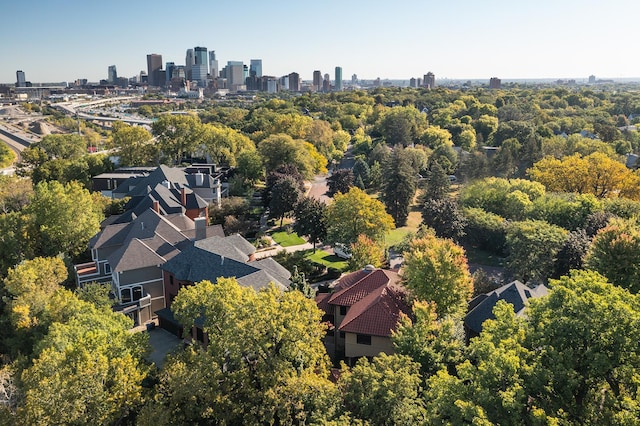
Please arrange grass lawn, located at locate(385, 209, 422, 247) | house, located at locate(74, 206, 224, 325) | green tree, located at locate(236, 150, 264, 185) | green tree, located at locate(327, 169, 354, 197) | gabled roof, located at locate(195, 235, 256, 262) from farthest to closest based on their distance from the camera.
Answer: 1. green tree, located at locate(236, 150, 264, 185)
2. green tree, located at locate(327, 169, 354, 197)
3. grass lawn, located at locate(385, 209, 422, 247)
4. house, located at locate(74, 206, 224, 325)
5. gabled roof, located at locate(195, 235, 256, 262)

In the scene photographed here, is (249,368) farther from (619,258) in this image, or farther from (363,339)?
(619,258)

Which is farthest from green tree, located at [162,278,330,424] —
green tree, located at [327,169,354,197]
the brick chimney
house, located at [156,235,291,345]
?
green tree, located at [327,169,354,197]

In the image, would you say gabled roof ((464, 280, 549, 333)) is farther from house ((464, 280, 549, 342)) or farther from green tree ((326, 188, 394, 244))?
green tree ((326, 188, 394, 244))

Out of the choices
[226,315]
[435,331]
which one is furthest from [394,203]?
[226,315]

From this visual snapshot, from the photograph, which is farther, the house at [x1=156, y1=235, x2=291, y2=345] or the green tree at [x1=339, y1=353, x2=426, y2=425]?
the house at [x1=156, y1=235, x2=291, y2=345]

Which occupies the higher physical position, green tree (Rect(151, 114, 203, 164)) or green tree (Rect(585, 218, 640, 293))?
green tree (Rect(151, 114, 203, 164))

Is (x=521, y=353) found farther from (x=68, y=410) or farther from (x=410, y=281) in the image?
(x=68, y=410)

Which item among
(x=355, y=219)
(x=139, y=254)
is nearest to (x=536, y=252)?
(x=355, y=219)
